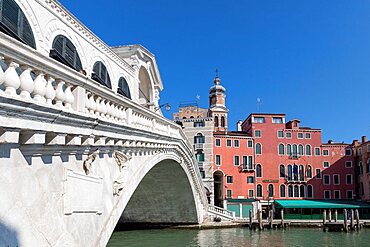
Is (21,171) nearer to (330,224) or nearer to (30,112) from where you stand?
(30,112)

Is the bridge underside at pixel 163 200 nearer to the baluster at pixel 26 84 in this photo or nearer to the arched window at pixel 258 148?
the arched window at pixel 258 148

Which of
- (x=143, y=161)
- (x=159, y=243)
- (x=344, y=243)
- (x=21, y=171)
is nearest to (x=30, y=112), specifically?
(x=21, y=171)

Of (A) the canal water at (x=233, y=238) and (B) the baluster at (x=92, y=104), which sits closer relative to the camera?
(B) the baluster at (x=92, y=104)

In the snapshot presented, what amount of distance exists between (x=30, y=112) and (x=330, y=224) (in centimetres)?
2023

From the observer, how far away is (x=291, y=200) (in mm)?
27234

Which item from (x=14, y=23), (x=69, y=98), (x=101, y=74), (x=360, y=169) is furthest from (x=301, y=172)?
(x=69, y=98)

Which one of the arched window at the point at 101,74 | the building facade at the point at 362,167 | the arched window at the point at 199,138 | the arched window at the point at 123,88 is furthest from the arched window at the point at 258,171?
the arched window at the point at 101,74

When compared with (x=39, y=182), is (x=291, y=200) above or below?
below

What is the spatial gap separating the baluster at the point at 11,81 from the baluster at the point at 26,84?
11 cm

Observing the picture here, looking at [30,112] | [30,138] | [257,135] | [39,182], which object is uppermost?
[257,135]

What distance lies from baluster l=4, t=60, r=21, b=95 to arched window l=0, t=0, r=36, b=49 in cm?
310

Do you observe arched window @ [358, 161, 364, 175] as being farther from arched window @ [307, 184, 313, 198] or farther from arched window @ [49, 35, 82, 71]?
arched window @ [49, 35, 82, 71]

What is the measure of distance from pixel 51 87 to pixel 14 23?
320 centimetres

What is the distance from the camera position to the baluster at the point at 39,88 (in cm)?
348
